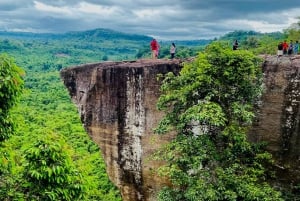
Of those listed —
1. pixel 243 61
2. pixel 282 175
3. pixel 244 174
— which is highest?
pixel 243 61

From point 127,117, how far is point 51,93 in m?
35.5

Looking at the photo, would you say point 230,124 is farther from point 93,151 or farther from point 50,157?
point 93,151

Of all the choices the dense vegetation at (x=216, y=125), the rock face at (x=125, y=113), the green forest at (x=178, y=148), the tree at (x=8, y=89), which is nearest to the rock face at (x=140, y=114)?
the rock face at (x=125, y=113)

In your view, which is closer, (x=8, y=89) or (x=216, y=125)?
(x=8, y=89)

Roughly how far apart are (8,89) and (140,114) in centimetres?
580

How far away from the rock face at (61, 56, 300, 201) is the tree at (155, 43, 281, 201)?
5.38 feet

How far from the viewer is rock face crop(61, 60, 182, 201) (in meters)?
10.3

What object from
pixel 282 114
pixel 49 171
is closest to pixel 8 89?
pixel 49 171

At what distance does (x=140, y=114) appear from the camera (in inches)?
413

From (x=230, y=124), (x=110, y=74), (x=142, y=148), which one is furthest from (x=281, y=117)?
(x=110, y=74)

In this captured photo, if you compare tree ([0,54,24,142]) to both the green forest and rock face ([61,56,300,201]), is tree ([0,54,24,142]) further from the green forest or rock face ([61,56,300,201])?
rock face ([61,56,300,201])

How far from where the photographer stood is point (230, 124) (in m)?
7.43

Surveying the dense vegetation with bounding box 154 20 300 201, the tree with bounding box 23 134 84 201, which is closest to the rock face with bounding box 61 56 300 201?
the dense vegetation with bounding box 154 20 300 201

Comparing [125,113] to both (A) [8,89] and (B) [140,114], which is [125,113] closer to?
(B) [140,114]
